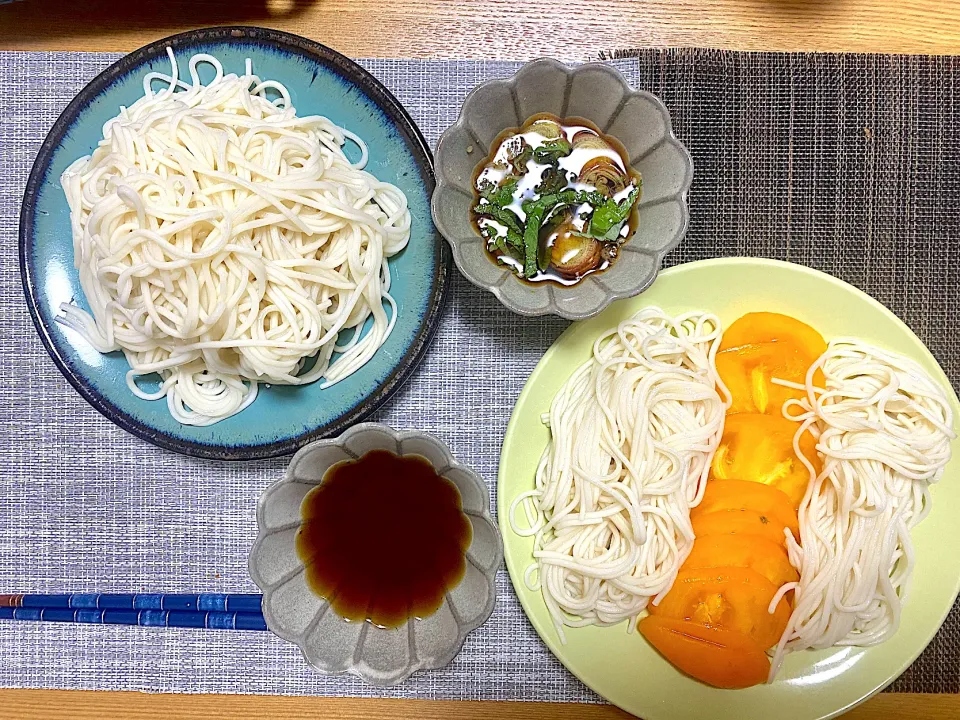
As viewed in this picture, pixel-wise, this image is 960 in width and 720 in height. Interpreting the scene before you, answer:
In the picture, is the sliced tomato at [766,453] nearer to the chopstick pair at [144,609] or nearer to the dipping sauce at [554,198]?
the dipping sauce at [554,198]

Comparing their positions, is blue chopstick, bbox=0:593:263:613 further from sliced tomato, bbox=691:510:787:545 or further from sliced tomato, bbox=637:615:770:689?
sliced tomato, bbox=691:510:787:545

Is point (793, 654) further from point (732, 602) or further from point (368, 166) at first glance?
point (368, 166)

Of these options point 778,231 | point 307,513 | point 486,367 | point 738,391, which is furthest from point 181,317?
point 778,231

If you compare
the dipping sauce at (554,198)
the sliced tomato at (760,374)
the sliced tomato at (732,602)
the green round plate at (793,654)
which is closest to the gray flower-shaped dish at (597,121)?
the dipping sauce at (554,198)

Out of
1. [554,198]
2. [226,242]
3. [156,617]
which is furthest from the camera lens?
[156,617]

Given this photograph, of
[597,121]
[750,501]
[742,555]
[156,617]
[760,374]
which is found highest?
[597,121]

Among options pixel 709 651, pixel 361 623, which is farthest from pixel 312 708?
pixel 709 651
